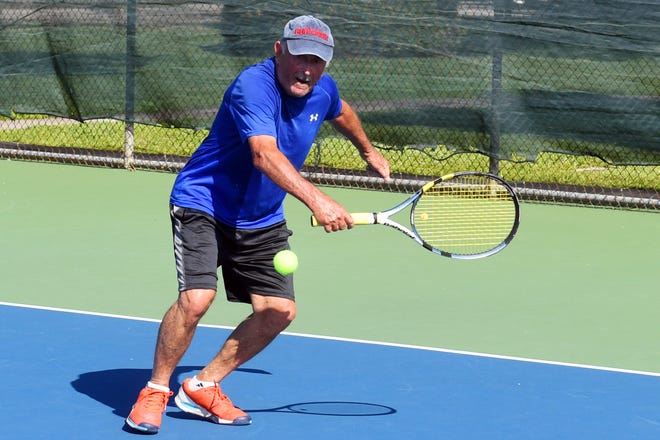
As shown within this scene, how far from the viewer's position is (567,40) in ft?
31.8

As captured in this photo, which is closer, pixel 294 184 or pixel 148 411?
pixel 294 184

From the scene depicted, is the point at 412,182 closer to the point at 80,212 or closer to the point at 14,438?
the point at 80,212

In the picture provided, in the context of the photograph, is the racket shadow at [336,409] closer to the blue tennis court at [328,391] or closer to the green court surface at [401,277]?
the blue tennis court at [328,391]

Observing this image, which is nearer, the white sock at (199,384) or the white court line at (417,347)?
the white sock at (199,384)

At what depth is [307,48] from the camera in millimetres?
4707

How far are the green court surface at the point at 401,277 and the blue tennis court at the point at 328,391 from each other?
13.3 inches

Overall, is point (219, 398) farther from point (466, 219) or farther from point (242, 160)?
point (466, 219)

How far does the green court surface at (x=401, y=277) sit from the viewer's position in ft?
21.2

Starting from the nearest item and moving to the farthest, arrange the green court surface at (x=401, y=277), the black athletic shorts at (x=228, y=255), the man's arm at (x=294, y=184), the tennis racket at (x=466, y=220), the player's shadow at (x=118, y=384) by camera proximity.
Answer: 1. the man's arm at (x=294, y=184)
2. the black athletic shorts at (x=228, y=255)
3. the player's shadow at (x=118, y=384)
4. the green court surface at (x=401, y=277)
5. the tennis racket at (x=466, y=220)

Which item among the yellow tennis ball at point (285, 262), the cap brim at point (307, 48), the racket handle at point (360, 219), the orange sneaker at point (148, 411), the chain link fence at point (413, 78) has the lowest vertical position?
the orange sneaker at point (148, 411)

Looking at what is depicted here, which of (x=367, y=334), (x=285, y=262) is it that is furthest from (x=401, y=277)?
(x=285, y=262)

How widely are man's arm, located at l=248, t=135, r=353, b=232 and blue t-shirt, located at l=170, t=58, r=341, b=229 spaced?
205 millimetres

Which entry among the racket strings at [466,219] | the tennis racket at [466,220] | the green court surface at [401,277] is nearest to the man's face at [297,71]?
the green court surface at [401,277]

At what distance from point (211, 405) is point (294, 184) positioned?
1.00 metres
